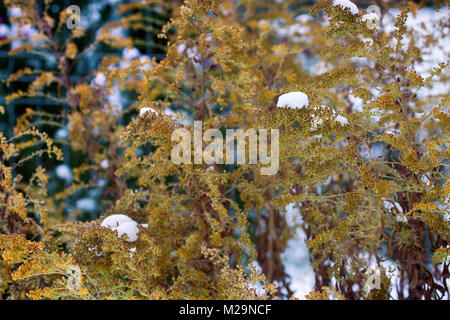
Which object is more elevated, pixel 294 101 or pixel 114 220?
pixel 294 101

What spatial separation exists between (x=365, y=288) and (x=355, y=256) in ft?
0.50

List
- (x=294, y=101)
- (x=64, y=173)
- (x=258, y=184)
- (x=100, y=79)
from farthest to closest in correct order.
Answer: (x=64, y=173), (x=100, y=79), (x=258, y=184), (x=294, y=101)

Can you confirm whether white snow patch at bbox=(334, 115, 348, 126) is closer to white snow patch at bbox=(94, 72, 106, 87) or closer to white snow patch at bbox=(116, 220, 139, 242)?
white snow patch at bbox=(116, 220, 139, 242)

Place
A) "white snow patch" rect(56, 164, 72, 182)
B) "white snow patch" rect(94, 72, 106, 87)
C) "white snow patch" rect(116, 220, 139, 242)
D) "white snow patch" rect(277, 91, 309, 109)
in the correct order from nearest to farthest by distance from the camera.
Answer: "white snow patch" rect(277, 91, 309, 109) → "white snow patch" rect(116, 220, 139, 242) → "white snow patch" rect(94, 72, 106, 87) → "white snow patch" rect(56, 164, 72, 182)

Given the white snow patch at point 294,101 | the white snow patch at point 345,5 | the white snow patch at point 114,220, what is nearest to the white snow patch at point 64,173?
the white snow patch at point 114,220

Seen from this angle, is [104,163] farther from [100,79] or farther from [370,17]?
[370,17]

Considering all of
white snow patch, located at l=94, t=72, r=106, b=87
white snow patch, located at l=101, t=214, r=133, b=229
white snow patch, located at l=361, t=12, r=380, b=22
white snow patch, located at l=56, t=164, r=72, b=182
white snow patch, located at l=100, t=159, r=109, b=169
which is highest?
white snow patch, located at l=94, t=72, r=106, b=87

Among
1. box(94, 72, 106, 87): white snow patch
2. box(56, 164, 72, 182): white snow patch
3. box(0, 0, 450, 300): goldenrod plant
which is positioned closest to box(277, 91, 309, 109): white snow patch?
box(0, 0, 450, 300): goldenrod plant

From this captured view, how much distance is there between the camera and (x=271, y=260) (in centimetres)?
186

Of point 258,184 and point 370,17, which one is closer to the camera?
point 370,17

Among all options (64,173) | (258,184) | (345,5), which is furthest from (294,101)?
(64,173)

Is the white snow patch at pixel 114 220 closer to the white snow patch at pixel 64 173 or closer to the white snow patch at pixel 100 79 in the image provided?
the white snow patch at pixel 100 79
